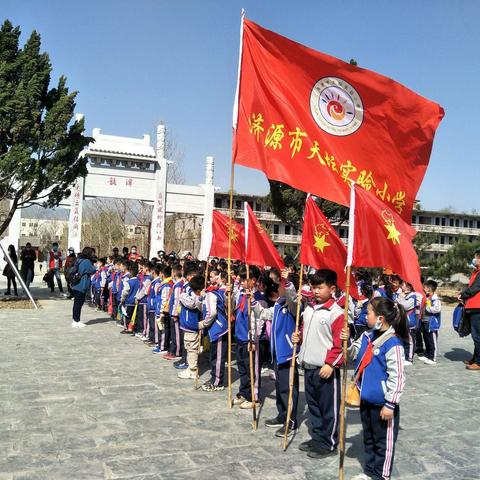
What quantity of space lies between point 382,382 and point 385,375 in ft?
0.20

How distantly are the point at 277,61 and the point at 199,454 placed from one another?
13.1 ft

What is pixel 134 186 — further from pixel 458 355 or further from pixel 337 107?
pixel 337 107

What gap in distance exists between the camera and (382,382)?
400 centimetres

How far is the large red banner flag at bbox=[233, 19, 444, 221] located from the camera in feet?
17.1

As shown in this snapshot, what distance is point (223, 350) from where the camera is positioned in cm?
694

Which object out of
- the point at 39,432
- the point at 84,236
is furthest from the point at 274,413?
the point at 84,236

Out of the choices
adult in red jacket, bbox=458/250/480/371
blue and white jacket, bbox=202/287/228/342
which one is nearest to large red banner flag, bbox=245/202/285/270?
blue and white jacket, bbox=202/287/228/342

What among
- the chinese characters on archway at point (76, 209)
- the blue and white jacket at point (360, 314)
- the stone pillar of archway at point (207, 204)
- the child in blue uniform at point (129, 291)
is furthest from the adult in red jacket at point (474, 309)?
the chinese characters on archway at point (76, 209)

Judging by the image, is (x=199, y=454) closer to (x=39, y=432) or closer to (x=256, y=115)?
(x=39, y=432)

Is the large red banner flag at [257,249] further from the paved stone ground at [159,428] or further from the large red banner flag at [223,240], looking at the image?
the large red banner flag at [223,240]

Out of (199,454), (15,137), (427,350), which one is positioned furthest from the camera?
(15,137)

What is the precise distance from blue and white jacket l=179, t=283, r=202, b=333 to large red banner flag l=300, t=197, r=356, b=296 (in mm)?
2743

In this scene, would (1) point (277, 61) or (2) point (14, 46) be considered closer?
(1) point (277, 61)

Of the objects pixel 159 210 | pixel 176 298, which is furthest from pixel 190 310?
pixel 159 210
